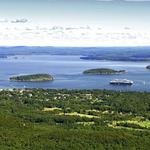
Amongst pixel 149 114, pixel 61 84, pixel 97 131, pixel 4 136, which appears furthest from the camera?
pixel 61 84

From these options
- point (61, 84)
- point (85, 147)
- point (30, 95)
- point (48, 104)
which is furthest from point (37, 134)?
point (61, 84)

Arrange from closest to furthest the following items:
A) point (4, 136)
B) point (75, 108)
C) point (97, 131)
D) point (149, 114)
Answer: point (4, 136)
point (97, 131)
point (149, 114)
point (75, 108)

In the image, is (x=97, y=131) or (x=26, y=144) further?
(x=97, y=131)

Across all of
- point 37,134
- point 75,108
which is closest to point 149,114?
point 75,108

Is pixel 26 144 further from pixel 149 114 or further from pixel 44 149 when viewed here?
pixel 149 114

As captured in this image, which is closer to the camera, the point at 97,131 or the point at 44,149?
the point at 44,149

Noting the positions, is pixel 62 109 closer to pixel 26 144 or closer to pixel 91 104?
pixel 91 104
